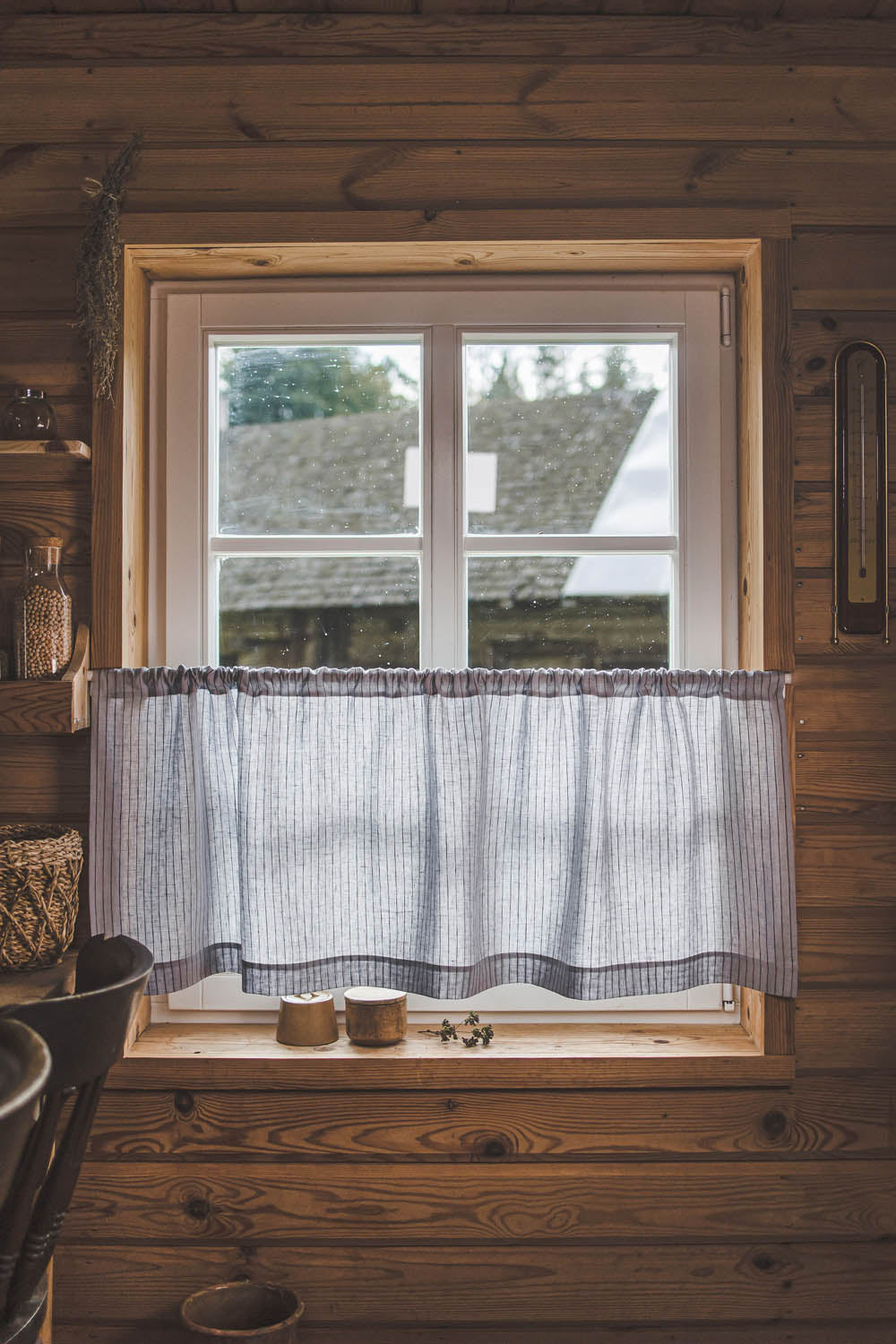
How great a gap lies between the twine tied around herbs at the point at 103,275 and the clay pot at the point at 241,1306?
159 cm

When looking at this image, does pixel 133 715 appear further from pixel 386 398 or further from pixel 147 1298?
pixel 147 1298

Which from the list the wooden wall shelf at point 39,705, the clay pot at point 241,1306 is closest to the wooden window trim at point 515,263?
the wooden wall shelf at point 39,705

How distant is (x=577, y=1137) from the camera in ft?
5.90

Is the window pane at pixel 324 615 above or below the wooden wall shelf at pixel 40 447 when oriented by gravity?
below

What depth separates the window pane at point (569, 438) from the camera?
6.50ft

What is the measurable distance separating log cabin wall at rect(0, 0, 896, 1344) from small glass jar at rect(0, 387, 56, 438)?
0.09m

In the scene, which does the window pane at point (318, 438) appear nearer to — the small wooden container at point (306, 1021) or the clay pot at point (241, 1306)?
the small wooden container at point (306, 1021)

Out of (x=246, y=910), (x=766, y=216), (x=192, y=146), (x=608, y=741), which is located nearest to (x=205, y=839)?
(x=246, y=910)

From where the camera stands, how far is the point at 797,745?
184cm

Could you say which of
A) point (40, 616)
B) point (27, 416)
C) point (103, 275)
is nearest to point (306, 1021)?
point (40, 616)

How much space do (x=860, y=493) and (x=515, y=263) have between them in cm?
78

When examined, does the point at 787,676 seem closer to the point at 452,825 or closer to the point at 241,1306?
the point at 452,825

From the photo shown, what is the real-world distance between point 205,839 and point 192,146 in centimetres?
128

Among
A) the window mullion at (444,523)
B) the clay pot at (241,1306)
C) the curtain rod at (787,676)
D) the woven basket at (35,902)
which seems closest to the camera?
the woven basket at (35,902)
